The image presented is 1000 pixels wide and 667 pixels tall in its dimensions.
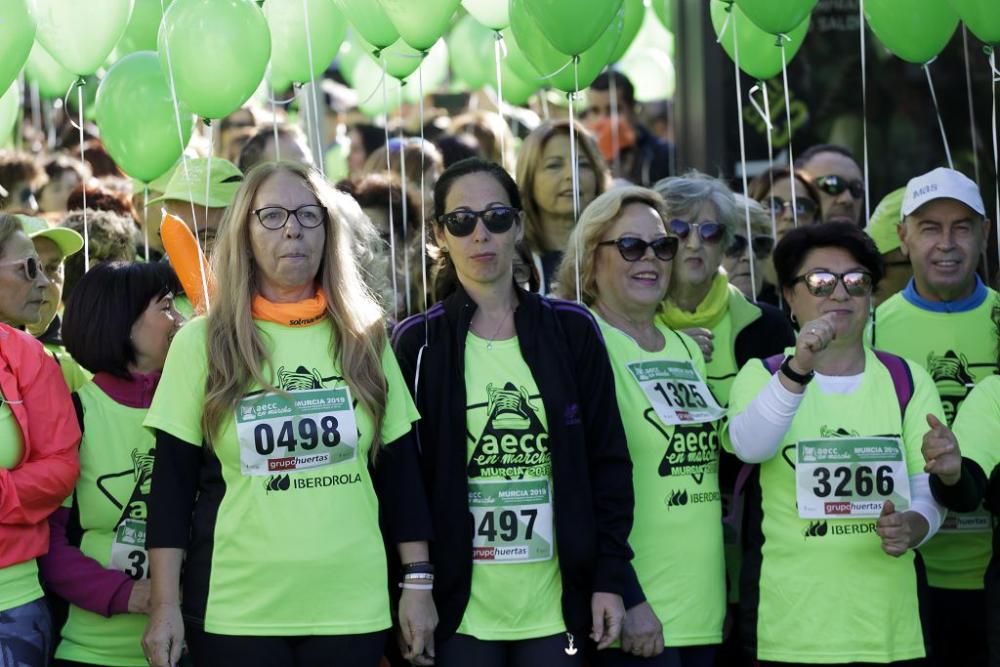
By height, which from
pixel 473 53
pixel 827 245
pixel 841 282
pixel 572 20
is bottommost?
pixel 841 282

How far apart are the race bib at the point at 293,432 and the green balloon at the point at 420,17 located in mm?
1547

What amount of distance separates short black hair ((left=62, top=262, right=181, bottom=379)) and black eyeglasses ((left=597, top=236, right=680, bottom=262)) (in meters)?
1.31

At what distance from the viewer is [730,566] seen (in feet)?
15.1

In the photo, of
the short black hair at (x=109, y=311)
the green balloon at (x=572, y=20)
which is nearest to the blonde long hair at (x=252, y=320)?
the short black hair at (x=109, y=311)

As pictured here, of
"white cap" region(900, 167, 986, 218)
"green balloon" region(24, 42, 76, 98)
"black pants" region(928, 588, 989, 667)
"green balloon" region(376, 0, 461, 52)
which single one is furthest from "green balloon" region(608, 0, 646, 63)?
"green balloon" region(24, 42, 76, 98)

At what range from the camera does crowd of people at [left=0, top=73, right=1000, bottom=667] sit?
3697mm

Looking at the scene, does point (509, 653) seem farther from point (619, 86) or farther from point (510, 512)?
point (619, 86)

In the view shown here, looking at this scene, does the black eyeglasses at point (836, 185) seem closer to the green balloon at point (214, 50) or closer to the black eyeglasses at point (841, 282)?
the black eyeglasses at point (841, 282)

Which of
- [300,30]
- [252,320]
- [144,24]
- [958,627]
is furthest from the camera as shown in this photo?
[144,24]

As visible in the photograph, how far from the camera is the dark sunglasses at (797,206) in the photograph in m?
5.88

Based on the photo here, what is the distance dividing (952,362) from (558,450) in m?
1.48

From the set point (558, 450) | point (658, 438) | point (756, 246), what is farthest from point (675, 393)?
point (756, 246)

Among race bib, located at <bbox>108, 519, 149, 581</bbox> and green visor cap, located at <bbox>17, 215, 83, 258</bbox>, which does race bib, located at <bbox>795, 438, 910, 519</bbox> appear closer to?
race bib, located at <bbox>108, 519, 149, 581</bbox>

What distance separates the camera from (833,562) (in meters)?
4.06
